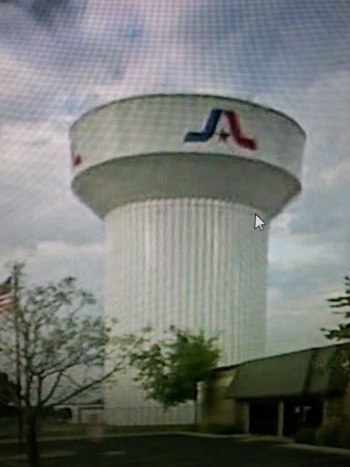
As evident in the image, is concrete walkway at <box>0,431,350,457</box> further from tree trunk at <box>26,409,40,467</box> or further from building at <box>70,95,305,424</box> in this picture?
tree trunk at <box>26,409,40,467</box>

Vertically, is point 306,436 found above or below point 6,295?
below

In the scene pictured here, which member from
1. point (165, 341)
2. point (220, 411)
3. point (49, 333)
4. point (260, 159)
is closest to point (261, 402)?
point (220, 411)

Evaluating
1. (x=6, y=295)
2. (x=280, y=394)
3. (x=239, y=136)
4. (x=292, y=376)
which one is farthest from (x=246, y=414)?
(x=6, y=295)

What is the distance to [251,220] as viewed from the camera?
20.6 m

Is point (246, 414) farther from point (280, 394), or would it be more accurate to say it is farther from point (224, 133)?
point (224, 133)

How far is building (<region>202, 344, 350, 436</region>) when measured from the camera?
52.6 ft

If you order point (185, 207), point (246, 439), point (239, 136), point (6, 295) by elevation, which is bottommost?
point (246, 439)

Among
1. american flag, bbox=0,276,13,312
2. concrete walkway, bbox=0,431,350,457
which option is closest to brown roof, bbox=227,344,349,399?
concrete walkway, bbox=0,431,350,457

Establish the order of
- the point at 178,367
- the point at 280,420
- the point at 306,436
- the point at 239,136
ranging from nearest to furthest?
the point at 306,436 → the point at 280,420 → the point at 239,136 → the point at 178,367

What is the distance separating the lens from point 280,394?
17.5 metres

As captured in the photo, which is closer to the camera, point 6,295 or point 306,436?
point 6,295

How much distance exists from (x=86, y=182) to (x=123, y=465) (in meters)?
10.2

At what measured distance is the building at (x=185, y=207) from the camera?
59.0ft

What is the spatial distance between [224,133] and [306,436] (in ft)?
23.3
